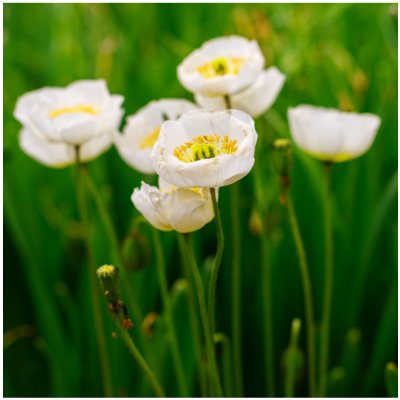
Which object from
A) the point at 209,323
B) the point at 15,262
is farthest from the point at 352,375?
the point at 15,262

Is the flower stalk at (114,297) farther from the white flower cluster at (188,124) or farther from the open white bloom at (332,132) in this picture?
the open white bloom at (332,132)

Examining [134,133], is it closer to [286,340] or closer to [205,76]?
[205,76]

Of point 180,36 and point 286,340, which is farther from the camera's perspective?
point 180,36

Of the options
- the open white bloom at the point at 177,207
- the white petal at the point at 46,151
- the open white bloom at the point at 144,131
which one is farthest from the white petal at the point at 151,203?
the white petal at the point at 46,151

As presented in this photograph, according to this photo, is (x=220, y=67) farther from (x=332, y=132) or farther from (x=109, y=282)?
(x=109, y=282)

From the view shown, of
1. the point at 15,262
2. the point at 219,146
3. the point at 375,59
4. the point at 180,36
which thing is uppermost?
the point at 180,36

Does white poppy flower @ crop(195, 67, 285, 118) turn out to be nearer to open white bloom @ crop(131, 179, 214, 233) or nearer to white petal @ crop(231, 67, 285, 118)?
white petal @ crop(231, 67, 285, 118)

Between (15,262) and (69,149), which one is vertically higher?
(69,149)

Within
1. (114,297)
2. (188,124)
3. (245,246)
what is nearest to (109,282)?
(114,297)
